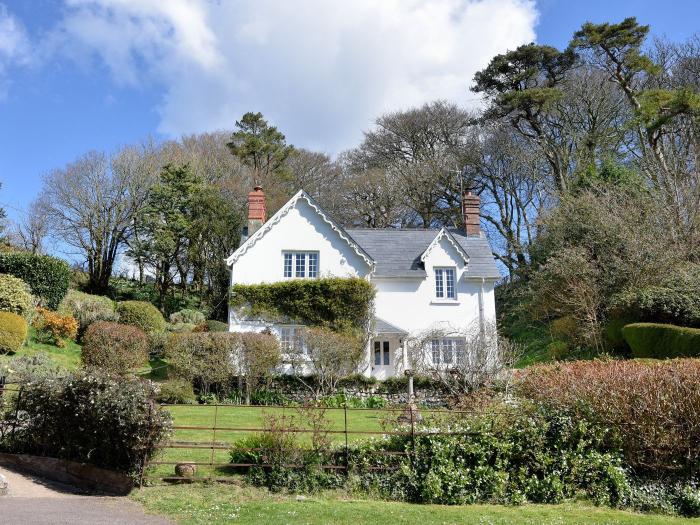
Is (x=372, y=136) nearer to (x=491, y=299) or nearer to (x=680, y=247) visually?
(x=491, y=299)

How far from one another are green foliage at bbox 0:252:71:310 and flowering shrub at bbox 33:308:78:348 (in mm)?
1723

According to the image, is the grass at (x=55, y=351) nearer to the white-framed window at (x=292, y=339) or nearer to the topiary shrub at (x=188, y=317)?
the topiary shrub at (x=188, y=317)

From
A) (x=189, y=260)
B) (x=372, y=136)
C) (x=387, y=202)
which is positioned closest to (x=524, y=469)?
(x=189, y=260)

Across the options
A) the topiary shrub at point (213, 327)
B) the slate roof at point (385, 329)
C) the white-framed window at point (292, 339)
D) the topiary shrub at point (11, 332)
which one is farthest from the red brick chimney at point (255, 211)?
the topiary shrub at point (11, 332)

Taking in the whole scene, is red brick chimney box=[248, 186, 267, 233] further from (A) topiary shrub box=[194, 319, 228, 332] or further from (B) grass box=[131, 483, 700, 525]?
(B) grass box=[131, 483, 700, 525]

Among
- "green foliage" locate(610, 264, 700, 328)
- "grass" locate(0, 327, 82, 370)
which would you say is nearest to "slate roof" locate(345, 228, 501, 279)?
"green foliage" locate(610, 264, 700, 328)

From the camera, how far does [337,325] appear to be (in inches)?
897

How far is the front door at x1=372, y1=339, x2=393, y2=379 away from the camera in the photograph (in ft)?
78.3

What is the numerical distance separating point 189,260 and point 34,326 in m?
11.6

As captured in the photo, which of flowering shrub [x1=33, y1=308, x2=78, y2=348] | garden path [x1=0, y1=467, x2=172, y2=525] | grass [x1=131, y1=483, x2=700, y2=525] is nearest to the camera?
garden path [x1=0, y1=467, x2=172, y2=525]

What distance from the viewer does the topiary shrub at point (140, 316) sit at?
24266 mm

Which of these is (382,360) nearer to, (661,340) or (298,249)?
(298,249)

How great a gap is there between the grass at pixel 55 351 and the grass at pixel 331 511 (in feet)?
43.1

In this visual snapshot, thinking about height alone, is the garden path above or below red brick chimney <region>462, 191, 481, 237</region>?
below
